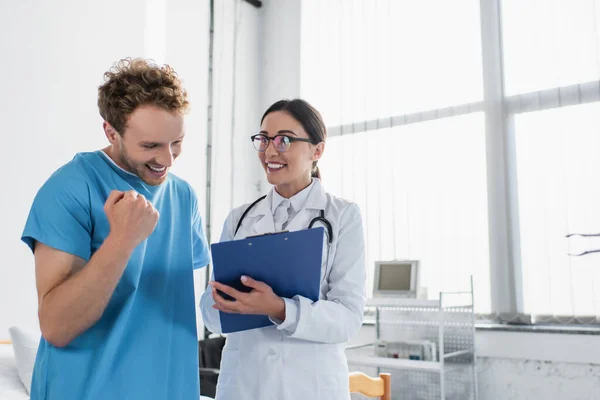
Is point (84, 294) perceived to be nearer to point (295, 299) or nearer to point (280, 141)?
Result: point (295, 299)

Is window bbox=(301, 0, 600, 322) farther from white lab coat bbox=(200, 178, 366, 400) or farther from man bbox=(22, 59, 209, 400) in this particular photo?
man bbox=(22, 59, 209, 400)

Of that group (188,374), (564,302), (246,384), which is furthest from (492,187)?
(188,374)

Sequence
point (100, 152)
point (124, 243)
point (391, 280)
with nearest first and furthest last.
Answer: point (124, 243), point (100, 152), point (391, 280)

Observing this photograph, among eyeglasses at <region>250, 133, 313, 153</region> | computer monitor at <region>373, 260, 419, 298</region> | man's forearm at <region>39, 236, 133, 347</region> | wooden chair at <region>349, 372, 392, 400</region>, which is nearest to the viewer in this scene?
man's forearm at <region>39, 236, 133, 347</region>

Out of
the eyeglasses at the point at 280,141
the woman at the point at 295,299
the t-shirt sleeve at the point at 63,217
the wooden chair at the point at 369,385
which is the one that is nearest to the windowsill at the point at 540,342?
the wooden chair at the point at 369,385

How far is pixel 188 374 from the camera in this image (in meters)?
1.03

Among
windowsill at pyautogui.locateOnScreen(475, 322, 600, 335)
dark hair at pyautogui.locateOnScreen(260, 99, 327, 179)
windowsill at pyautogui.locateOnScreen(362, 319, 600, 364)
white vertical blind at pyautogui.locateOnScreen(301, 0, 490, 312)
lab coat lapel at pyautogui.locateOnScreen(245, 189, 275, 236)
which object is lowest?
windowsill at pyautogui.locateOnScreen(362, 319, 600, 364)

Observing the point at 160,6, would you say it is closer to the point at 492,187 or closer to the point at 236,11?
the point at 236,11

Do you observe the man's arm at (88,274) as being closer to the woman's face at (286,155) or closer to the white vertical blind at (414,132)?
the woman's face at (286,155)

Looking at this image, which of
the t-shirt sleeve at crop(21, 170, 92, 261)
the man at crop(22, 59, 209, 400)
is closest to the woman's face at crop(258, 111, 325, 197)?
the man at crop(22, 59, 209, 400)

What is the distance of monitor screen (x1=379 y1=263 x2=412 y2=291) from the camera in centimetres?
372

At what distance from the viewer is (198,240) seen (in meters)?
1.21

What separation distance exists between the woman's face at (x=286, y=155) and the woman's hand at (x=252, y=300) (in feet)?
1.22

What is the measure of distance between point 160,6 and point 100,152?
338cm
